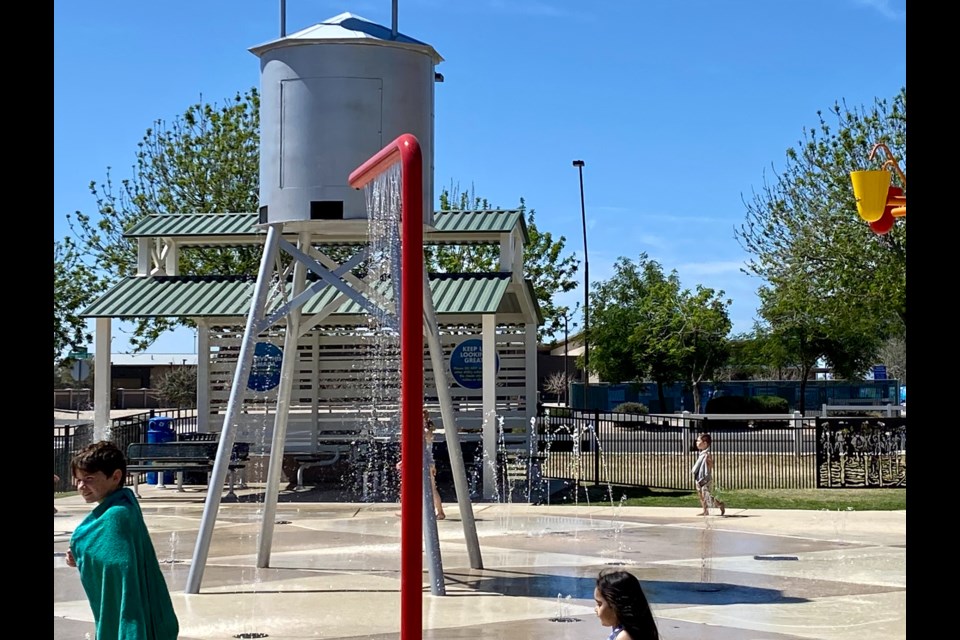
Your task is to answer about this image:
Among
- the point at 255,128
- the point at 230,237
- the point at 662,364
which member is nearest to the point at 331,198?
the point at 230,237

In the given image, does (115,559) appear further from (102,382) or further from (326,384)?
(326,384)

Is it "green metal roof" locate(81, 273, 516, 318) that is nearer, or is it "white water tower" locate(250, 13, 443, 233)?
"white water tower" locate(250, 13, 443, 233)

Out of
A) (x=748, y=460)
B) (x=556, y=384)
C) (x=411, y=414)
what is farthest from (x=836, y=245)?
(x=556, y=384)

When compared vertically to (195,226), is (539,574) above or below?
below

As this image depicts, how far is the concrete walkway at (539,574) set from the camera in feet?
31.7

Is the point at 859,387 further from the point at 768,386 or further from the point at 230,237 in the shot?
the point at 230,237

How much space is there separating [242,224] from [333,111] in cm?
1078

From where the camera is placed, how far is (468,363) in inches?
848

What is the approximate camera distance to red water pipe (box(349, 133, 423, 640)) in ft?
21.9

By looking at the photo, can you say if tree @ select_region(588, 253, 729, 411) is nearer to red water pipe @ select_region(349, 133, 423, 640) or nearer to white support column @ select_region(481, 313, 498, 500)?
white support column @ select_region(481, 313, 498, 500)

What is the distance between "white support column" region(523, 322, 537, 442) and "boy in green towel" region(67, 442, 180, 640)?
51.9ft

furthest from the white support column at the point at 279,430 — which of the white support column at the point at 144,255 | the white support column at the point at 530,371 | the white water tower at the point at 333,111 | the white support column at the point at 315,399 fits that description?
the white support column at the point at 144,255

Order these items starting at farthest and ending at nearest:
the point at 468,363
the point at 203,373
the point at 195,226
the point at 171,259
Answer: the point at 203,373
the point at 171,259
the point at 195,226
the point at 468,363

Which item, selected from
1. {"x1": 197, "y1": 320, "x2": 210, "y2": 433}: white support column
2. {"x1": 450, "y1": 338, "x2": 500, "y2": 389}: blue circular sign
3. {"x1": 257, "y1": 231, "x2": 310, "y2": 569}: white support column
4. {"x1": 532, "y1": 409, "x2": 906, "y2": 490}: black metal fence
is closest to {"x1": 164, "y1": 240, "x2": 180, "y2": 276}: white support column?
{"x1": 197, "y1": 320, "x2": 210, "y2": 433}: white support column
